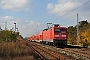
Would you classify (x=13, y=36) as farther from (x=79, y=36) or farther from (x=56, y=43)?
(x=79, y=36)

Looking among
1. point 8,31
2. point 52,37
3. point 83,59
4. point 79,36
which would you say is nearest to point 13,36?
point 8,31

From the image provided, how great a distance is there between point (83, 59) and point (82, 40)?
103 ft

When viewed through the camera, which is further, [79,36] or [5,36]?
[79,36]

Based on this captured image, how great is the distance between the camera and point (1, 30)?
39.7 meters

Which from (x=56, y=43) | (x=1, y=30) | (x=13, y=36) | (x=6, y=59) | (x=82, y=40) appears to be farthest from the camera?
(x=82, y=40)

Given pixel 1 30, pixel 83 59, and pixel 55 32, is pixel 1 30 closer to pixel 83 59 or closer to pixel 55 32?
pixel 55 32

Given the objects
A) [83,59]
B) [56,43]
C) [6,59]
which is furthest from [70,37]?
[6,59]

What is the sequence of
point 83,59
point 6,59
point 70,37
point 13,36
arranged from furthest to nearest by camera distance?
1. point 70,37
2. point 13,36
3. point 83,59
4. point 6,59

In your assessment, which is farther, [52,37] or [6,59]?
[52,37]

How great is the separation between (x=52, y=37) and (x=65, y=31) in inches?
96.7

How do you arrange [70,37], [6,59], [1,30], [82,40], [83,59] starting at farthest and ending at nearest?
[70,37] < [82,40] < [1,30] < [83,59] < [6,59]

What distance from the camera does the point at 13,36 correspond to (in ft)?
145

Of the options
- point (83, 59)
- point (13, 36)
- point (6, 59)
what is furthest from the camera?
point (13, 36)

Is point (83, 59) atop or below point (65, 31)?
below
